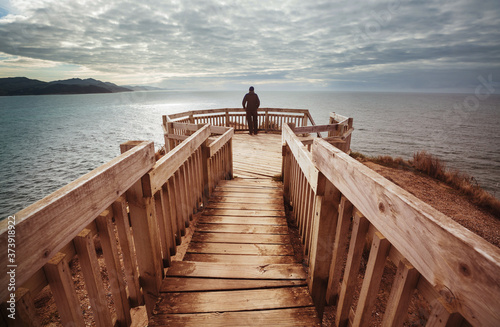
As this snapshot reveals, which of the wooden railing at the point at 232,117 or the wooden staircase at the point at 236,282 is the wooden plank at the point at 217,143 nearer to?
the wooden staircase at the point at 236,282

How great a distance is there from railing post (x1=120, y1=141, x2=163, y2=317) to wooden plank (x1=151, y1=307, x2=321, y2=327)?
255 mm

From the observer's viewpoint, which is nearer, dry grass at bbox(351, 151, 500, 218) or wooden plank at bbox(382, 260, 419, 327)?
wooden plank at bbox(382, 260, 419, 327)

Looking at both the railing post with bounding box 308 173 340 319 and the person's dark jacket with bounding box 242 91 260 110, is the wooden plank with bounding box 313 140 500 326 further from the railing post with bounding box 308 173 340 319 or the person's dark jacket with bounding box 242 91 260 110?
the person's dark jacket with bounding box 242 91 260 110

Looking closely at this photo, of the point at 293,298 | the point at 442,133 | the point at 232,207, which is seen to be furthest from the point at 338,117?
the point at 442,133

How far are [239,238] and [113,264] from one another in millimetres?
1718

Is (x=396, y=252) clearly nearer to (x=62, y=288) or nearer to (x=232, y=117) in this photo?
(x=62, y=288)

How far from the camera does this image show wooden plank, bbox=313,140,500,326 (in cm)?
58

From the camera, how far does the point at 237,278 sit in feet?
6.88

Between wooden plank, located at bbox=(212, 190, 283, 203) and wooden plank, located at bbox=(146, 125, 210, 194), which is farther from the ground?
wooden plank, located at bbox=(146, 125, 210, 194)

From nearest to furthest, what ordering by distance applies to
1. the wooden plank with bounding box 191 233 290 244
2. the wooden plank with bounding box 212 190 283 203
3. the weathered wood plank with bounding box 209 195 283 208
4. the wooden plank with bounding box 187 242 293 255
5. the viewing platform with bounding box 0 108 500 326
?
1. the viewing platform with bounding box 0 108 500 326
2. the wooden plank with bounding box 187 242 293 255
3. the wooden plank with bounding box 191 233 290 244
4. the weathered wood plank with bounding box 209 195 283 208
5. the wooden plank with bounding box 212 190 283 203

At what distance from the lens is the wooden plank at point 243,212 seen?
353 cm

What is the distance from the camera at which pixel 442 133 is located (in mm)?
31125

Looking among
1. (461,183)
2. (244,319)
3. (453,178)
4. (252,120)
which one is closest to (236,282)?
(244,319)

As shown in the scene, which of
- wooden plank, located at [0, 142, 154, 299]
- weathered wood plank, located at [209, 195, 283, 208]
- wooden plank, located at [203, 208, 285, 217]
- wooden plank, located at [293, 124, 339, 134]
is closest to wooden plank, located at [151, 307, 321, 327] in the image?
wooden plank, located at [0, 142, 154, 299]
